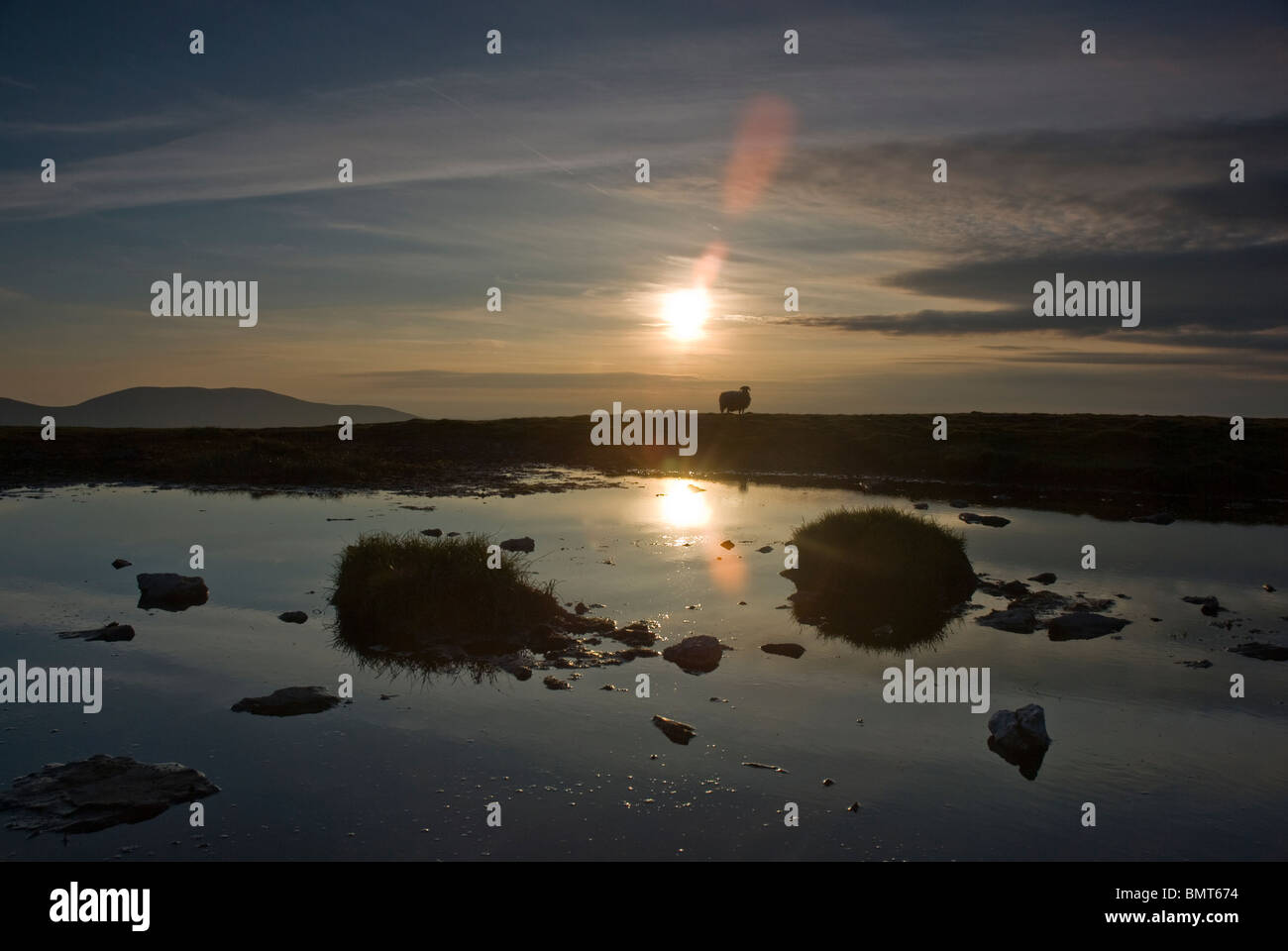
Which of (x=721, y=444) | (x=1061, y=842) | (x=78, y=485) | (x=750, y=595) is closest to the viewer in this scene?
(x=1061, y=842)

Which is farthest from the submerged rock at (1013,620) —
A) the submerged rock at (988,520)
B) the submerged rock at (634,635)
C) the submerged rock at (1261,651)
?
the submerged rock at (988,520)

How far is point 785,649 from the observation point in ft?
55.5

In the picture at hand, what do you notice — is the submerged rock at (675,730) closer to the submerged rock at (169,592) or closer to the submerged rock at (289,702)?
the submerged rock at (289,702)

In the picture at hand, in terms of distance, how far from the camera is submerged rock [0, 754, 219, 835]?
9.48 meters

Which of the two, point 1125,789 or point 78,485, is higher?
point 78,485

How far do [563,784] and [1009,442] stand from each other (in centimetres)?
5232

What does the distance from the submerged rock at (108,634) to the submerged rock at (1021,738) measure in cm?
1538

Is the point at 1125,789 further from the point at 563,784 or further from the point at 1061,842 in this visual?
the point at 563,784

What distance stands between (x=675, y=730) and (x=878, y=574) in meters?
11.6

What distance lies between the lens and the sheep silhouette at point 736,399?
75.1m

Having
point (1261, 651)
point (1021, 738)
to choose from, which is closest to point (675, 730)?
point (1021, 738)

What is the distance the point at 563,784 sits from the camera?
1089 centimetres

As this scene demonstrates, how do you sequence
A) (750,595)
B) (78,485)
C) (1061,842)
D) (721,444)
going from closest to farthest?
(1061,842), (750,595), (78,485), (721,444)

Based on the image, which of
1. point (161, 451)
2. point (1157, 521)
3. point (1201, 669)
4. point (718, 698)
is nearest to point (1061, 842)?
point (718, 698)
